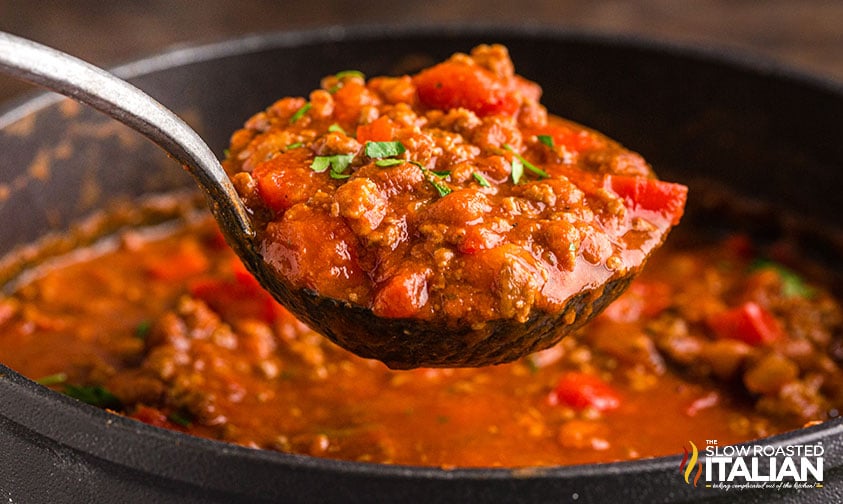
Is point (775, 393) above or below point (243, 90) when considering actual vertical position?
below

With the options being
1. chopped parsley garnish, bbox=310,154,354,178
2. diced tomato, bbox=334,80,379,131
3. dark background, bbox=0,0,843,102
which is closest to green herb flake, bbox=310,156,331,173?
chopped parsley garnish, bbox=310,154,354,178

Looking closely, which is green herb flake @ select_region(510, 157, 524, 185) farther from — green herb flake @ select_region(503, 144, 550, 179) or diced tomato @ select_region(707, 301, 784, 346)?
diced tomato @ select_region(707, 301, 784, 346)

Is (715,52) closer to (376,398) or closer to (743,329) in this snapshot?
(743,329)

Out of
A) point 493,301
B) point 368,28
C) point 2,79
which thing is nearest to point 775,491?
point 493,301

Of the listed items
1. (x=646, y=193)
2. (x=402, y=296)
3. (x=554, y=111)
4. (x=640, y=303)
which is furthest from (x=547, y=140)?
(x=554, y=111)

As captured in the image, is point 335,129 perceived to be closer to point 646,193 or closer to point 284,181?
point 284,181

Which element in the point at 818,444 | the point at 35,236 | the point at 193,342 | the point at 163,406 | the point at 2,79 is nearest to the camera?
the point at 818,444

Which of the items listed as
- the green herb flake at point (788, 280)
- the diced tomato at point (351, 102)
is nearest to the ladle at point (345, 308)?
the diced tomato at point (351, 102)
